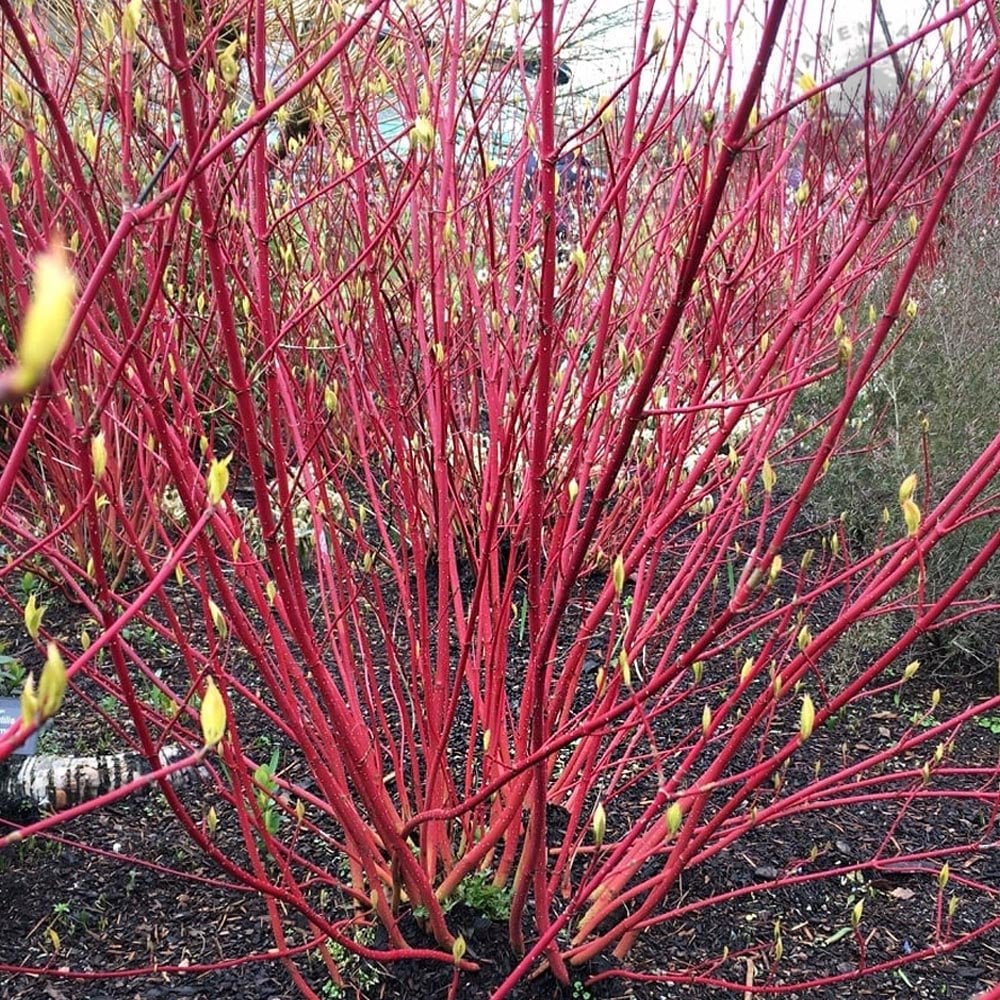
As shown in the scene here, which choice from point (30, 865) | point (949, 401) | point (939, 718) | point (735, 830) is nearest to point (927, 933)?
point (735, 830)

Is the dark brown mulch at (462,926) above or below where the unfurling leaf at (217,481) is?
below

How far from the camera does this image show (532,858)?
1.62 m

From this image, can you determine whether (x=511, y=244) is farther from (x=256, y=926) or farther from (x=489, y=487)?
(x=256, y=926)

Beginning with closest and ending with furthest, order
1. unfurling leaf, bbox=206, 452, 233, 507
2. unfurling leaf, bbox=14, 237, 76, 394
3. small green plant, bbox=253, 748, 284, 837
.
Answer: unfurling leaf, bbox=14, 237, 76, 394
unfurling leaf, bbox=206, 452, 233, 507
small green plant, bbox=253, 748, 284, 837

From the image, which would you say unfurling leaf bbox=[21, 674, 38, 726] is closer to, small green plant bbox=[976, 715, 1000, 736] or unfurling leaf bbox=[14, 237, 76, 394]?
unfurling leaf bbox=[14, 237, 76, 394]

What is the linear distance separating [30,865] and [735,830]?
1.60 meters

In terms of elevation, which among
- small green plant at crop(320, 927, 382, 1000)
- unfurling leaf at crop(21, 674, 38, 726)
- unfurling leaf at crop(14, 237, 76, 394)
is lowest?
small green plant at crop(320, 927, 382, 1000)

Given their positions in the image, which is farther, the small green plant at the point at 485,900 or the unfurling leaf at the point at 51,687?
the small green plant at the point at 485,900

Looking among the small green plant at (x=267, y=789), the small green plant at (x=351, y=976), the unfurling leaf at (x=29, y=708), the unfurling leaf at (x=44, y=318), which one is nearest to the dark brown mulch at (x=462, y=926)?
the small green plant at (x=351, y=976)

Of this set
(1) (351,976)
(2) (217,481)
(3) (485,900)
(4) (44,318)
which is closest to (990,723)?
(3) (485,900)

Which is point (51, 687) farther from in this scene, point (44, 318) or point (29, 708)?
point (44, 318)

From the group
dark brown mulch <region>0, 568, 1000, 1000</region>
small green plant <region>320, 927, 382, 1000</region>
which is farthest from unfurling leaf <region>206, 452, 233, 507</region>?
small green plant <region>320, 927, 382, 1000</region>

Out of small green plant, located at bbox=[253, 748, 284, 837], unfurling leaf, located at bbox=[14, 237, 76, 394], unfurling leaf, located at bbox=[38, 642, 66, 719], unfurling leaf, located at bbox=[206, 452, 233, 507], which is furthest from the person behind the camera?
small green plant, located at bbox=[253, 748, 284, 837]

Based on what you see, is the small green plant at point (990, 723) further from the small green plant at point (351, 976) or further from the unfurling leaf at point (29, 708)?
the unfurling leaf at point (29, 708)
